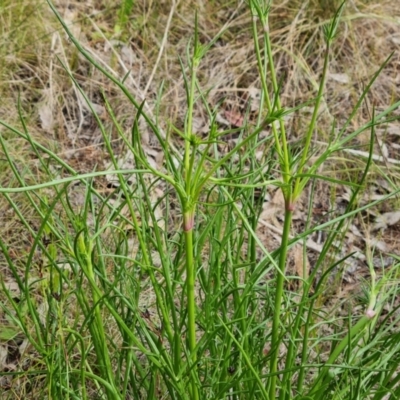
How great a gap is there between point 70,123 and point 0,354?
1.36m

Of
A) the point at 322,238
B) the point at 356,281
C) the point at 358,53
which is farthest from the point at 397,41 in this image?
the point at 356,281

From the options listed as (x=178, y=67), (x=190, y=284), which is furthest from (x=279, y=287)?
(x=178, y=67)

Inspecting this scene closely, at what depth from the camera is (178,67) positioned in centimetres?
357

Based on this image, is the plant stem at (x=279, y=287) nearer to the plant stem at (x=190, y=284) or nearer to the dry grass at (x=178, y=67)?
the plant stem at (x=190, y=284)

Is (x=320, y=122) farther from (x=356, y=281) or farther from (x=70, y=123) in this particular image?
(x=70, y=123)

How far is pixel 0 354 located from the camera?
223 cm

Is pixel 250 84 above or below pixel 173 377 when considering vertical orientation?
below

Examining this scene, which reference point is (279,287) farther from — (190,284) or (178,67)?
(178,67)

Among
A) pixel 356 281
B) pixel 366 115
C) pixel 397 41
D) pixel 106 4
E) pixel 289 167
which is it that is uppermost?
pixel 289 167

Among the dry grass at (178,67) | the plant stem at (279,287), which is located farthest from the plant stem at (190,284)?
the dry grass at (178,67)

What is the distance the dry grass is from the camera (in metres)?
3.18

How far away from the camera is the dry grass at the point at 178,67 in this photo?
3.18 metres

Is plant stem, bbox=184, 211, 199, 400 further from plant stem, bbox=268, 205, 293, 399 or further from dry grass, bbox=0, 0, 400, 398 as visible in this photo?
dry grass, bbox=0, 0, 400, 398

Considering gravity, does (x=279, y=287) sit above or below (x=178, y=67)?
above
